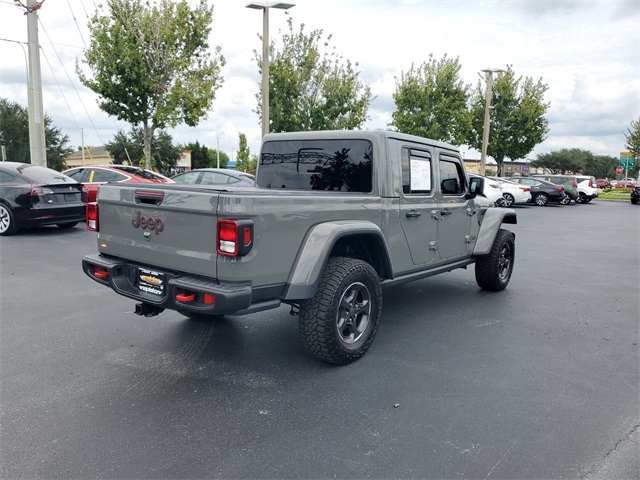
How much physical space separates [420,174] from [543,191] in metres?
23.8

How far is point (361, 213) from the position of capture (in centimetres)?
404

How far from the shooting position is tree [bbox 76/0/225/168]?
18.8 metres

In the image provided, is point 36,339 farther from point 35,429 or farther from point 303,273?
A: point 303,273

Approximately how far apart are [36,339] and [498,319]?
14.8ft

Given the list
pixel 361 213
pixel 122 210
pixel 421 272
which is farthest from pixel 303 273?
pixel 421 272

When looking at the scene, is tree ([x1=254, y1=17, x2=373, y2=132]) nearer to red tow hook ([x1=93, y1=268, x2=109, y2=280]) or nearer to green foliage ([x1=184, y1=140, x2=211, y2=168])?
red tow hook ([x1=93, y1=268, x2=109, y2=280])

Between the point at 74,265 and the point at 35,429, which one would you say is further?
the point at 74,265

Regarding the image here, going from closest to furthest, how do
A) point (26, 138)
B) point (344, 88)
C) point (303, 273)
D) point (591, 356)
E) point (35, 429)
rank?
point (35, 429) → point (303, 273) → point (591, 356) → point (344, 88) → point (26, 138)

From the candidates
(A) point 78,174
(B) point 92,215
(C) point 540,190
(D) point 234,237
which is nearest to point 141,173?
(A) point 78,174

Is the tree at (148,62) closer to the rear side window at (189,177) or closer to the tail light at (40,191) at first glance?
the rear side window at (189,177)

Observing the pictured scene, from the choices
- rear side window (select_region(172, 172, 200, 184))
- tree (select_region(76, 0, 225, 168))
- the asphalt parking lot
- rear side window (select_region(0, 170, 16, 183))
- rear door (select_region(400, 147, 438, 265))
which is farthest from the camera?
tree (select_region(76, 0, 225, 168))

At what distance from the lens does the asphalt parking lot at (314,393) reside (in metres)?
2.65

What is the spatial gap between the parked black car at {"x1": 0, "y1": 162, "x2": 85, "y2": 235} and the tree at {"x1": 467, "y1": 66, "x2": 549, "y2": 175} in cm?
3226

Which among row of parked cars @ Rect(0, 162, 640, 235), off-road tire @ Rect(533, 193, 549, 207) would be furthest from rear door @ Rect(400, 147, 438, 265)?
off-road tire @ Rect(533, 193, 549, 207)
